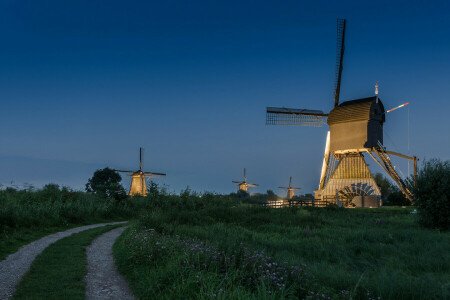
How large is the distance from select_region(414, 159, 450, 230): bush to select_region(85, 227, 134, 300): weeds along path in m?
20.0

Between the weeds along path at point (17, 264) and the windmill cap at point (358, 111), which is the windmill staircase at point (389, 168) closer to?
the windmill cap at point (358, 111)

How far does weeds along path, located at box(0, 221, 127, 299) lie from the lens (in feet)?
26.2

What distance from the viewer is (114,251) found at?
12.5m

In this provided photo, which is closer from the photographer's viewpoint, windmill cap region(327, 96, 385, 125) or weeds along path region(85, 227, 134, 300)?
weeds along path region(85, 227, 134, 300)

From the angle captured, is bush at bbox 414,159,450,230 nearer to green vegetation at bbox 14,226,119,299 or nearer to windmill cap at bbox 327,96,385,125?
windmill cap at bbox 327,96,385,125

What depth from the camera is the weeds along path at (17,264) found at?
800 cm

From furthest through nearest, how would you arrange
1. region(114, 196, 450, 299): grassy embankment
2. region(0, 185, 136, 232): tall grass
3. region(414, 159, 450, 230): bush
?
region(414, 159, 450, 230): bush, region(0, 185, 136, 232): tall grass, region(114, 196, 450, 299): grassy embankment

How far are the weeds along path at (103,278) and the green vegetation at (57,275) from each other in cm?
19

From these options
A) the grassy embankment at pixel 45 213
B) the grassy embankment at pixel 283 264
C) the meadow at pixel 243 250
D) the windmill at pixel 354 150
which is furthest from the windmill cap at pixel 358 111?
the grassy embankment at pixel 45 213

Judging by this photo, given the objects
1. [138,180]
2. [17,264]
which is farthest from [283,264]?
[138,180]

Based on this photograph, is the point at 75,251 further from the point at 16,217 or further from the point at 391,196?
the point at 391,196

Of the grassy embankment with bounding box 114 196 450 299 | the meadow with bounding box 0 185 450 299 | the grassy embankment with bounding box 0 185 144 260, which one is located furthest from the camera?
the grassy embankment with bounding box 0 185 144 260

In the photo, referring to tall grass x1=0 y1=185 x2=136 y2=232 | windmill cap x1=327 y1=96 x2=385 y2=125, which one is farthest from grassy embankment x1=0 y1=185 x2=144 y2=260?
windmill cap x1=327 y1=96 x2=385 y2=125

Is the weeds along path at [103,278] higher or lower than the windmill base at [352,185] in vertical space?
lower
